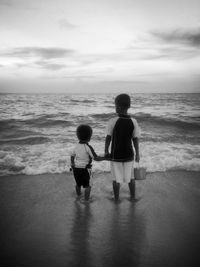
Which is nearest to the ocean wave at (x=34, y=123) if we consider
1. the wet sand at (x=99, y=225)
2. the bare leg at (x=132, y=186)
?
the wet sand at (x=99, y=225)

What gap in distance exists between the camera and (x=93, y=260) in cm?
244

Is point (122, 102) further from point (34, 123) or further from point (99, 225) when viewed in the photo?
point (34, 123)

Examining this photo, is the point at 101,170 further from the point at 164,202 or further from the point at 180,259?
the point at 180,259

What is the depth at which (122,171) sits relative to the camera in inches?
139

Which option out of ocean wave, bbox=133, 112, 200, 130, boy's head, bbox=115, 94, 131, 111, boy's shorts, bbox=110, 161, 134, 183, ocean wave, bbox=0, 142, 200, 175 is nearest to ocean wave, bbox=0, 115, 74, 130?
ocean wave, bbox=133, 112, 200, 130

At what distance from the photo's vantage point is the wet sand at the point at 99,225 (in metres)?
2.48

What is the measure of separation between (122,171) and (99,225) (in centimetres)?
90

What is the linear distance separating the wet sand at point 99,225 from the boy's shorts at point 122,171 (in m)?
0.51

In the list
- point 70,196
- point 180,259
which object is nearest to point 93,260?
point 180,259

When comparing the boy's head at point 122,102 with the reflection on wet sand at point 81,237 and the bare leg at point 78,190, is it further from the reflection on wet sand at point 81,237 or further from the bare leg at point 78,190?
the reflection on wet sand at point 81,237

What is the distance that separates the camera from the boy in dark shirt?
131 inches

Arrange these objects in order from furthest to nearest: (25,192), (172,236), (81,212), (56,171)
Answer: (56,171), (25,192), (81,212), (172,236)

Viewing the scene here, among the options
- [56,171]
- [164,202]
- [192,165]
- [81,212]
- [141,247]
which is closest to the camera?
[141,247]

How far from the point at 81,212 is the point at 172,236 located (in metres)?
1.40
